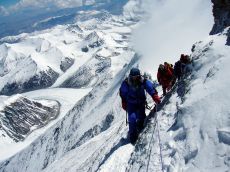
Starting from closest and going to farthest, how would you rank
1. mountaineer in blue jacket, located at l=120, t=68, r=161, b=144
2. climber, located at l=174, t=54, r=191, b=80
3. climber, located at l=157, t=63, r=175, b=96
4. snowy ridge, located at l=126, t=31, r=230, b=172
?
snowy ridge, located at l=126, t=31, r=230, b=172 → mountaineer in blue jacket, located at l=120, t=68, r=161, b=144 → climber, located at l=174, t=54, r=191, b=80 → climber, located at l=157, t=63, r=175, b=96

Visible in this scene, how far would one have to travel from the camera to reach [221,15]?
30.9m

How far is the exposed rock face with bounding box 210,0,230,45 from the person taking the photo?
2875 centimetres

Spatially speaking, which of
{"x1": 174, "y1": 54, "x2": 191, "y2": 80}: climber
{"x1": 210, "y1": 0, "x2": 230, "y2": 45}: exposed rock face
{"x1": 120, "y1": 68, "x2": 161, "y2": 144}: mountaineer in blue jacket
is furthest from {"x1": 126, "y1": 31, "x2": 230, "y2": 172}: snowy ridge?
{"x1": 210, "y1": 0, "x2": 230, "y2": 45}: exposed rock face

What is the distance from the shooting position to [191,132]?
16.7 m

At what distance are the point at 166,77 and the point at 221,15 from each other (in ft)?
23.4

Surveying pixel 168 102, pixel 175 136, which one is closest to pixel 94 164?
pixel 168 102

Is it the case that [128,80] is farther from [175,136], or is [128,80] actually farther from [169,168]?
[169,168]

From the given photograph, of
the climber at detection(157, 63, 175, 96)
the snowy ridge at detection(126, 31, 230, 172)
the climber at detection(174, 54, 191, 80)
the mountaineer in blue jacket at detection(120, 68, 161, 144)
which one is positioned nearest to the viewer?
the snowy ridge at detection(126, 31, 230, 172)

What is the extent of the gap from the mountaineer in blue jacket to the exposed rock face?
10.2 metres

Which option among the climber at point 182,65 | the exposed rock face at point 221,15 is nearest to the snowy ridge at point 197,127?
the climber at point 182,65

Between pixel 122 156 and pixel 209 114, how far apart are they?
23.0 ft

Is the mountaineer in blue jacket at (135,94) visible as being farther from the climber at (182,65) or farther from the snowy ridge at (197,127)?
the climber at (182,65)

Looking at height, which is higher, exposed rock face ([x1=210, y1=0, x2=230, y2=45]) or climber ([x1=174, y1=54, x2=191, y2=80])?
exposed rock face ([x1=210, y1=0, x2=230, y2=45])

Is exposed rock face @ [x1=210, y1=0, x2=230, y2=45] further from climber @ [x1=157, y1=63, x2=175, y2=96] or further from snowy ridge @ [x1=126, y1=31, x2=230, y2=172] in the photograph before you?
snowy ridge @ [x1=126, y1=31, x2=230, y2=172]
